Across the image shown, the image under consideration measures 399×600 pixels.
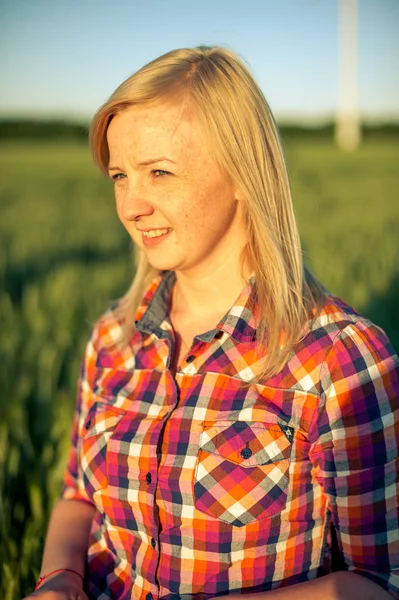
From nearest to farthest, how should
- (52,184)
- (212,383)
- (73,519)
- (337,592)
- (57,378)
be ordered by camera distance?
(337,592) → (212,383) → (73,519) → (57,378) → (52,184)

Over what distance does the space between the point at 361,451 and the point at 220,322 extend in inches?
13.9

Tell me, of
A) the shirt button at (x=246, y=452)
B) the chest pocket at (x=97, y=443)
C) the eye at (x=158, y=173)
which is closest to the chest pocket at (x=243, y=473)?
the shirt button at (x=246, y=452)

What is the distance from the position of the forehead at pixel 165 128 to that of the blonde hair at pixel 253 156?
0.05 feet

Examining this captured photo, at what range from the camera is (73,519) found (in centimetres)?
149

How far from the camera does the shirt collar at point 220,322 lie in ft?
4.38

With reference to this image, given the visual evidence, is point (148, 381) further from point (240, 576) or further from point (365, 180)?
point (365, 180)

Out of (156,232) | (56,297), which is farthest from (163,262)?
(56,297)

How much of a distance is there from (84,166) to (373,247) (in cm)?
1691

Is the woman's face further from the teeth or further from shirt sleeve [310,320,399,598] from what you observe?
shirt sleeve [310,320,399,598]

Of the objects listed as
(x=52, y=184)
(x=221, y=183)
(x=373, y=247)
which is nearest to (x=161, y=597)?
(x=221, y=183)

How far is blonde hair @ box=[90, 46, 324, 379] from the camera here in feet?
4.18

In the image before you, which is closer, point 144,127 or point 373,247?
point 144,127

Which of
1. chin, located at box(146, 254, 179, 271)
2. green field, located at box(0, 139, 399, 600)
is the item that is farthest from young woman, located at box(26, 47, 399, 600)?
green field, located at box(0, 139, 399, 600)

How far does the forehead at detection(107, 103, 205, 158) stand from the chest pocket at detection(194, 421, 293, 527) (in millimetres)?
505
